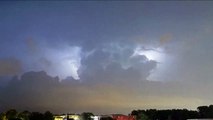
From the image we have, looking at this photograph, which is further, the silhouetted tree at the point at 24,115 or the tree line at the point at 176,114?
the tree line at the point at 176,114

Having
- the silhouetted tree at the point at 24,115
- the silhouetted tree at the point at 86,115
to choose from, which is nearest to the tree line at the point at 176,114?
the silhouetted tree at the point at 86,115

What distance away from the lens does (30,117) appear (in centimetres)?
13588

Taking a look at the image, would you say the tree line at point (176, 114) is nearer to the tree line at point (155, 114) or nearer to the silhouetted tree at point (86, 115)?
the tree line at point (155, 114)

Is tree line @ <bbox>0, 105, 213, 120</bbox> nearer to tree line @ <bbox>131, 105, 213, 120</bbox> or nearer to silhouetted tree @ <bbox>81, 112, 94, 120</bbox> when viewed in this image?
tree line @ <bbox>131, 105, 213, 120</bbox>

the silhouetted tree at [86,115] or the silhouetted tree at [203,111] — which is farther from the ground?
the silhouetted tree at [86,115]

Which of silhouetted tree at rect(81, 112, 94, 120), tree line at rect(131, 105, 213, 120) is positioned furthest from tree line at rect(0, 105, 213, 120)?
silhouetted tree at rect(81, 112, 94, 120)

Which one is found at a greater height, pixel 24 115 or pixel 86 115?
pixel 86 115

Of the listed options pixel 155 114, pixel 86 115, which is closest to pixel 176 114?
pixel 155 114

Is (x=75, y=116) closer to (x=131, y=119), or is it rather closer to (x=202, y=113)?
(x=131, y=119)

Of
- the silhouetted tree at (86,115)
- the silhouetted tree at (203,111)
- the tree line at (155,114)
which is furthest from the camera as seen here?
the silhouetted tree at (86,115)

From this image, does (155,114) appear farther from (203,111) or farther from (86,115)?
(86,115)

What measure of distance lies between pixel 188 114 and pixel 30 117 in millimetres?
66773

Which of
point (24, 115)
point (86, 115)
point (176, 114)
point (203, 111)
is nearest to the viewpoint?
point (24, 115)

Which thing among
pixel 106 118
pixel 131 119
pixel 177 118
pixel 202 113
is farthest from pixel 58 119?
pixel 202 113
